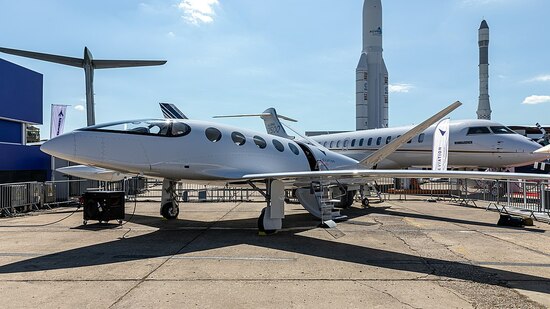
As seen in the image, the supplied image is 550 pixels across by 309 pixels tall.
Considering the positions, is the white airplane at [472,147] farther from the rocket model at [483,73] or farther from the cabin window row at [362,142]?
the rocket model at [483,73]

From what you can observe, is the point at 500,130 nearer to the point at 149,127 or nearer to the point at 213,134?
the point at 213,134

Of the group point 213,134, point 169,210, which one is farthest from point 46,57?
point 213,134

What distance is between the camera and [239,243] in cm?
982

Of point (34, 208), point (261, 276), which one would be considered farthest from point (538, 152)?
point (34, 208)

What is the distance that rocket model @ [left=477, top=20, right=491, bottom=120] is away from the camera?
70.9 m

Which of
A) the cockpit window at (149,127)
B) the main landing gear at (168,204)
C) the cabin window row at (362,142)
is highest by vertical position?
the cabin window row at (362,142)

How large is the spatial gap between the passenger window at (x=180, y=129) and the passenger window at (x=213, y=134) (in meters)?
0.59

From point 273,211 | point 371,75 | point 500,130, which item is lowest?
point 273,211

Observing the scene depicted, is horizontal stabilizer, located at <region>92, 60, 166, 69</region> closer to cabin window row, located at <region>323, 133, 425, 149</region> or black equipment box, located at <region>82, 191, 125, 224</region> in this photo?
black equipment box, located at <region>82, 191, 125, 224</region>

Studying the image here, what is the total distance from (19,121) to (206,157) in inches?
644

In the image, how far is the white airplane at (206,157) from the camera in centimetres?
957

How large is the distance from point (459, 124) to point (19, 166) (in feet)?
78.7

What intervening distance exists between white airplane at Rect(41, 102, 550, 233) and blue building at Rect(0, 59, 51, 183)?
9979 millimetres

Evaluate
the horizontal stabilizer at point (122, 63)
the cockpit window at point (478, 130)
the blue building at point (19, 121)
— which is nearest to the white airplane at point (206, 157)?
the horizontal stabilizer at point (122, 63)
